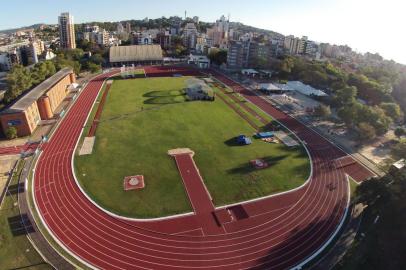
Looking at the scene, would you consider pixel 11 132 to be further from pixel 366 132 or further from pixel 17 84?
pixel 366 132

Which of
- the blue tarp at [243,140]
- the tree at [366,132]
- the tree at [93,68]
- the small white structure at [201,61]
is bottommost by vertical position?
the blue tarp at [243,140]

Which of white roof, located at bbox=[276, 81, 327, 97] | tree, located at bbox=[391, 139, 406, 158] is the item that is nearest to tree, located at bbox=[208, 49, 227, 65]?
white roof, located at bbox=[276, 81, 327, 97]

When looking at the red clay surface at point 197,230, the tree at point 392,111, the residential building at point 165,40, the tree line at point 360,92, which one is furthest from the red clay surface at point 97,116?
the residential building at point 165,40

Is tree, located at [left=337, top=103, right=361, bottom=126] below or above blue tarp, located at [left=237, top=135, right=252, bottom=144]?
above

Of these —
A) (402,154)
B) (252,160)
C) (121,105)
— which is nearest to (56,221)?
(252,160)

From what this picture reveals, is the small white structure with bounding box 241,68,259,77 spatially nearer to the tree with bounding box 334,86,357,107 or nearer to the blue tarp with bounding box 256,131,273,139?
the tree with bounding box 334,86,357,107

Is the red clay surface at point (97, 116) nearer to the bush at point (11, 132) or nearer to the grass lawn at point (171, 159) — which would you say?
the grass lawn at point (171, 159)
